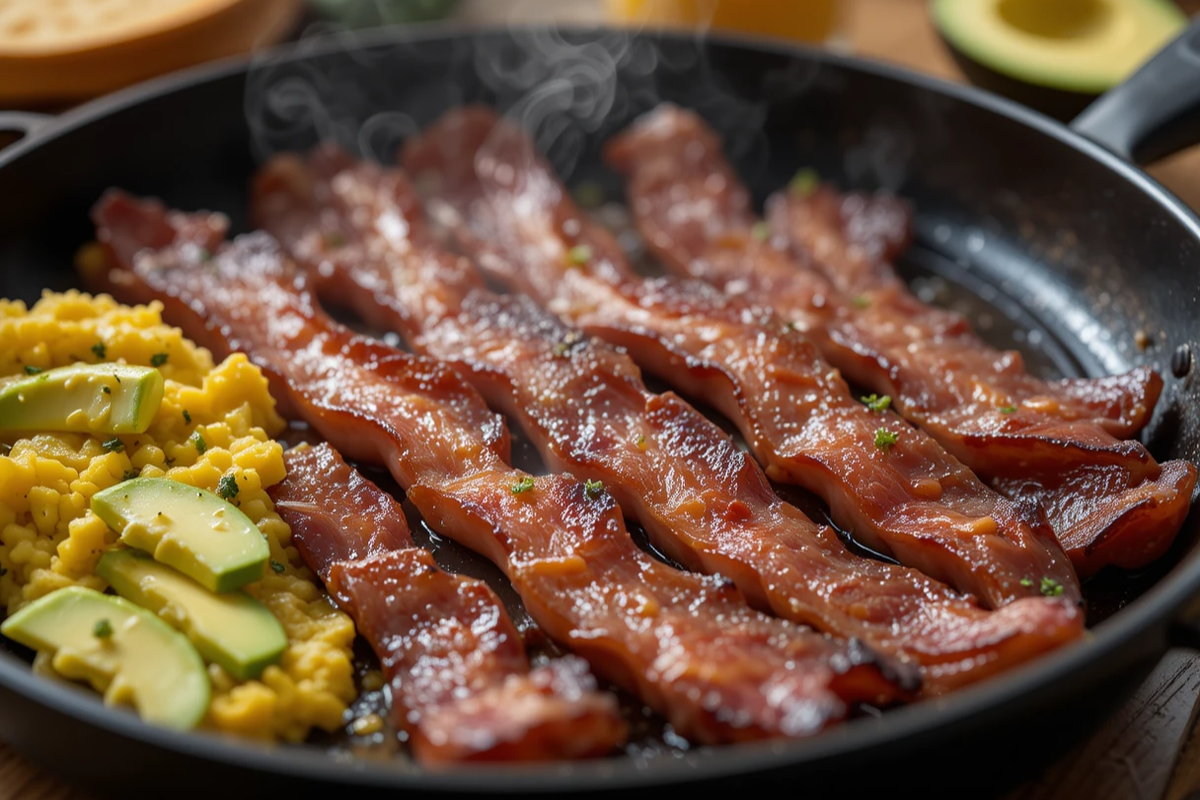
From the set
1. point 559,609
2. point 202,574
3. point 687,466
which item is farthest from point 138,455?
point 687,466

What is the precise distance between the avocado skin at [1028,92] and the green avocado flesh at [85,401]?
3198 millimetres

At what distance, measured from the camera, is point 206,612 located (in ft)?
7.35

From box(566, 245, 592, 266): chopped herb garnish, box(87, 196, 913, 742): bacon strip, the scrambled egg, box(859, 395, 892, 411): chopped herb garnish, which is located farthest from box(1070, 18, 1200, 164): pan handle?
the scrambled egg

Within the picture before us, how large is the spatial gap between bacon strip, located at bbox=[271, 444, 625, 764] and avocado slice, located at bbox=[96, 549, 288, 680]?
21 cm

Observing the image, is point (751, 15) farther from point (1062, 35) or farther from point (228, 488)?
point (228, 488)

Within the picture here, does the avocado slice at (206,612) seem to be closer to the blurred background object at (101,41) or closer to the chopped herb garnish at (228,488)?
the chopped herb garnish at (228,488)

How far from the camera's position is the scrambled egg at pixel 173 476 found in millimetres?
2193

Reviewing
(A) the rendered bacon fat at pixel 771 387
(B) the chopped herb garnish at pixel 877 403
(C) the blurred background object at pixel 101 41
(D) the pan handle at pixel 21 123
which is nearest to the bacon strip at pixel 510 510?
(D) the pan handle at pixel 21 123

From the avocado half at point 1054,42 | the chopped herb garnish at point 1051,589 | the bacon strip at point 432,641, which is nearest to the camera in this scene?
the bacon strip at point 432,641

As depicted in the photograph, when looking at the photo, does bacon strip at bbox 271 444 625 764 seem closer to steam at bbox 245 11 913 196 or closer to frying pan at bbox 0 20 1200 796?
frying pan at bbox 0 20 1200 796

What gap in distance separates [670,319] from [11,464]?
1.75 m

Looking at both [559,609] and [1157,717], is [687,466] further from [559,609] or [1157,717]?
[1157,717]

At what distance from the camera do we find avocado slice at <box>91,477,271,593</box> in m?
2.26

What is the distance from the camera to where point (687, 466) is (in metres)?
2.71
